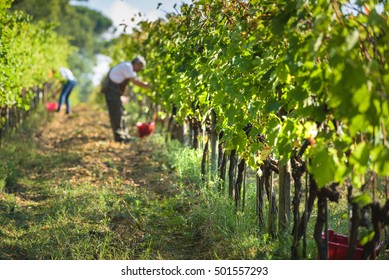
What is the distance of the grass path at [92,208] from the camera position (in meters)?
4.06

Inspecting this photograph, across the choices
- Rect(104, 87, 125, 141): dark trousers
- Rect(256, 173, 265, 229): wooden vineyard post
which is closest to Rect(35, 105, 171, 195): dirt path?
Rect(104, 87, 125, 141): dark trousers

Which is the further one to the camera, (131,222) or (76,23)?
(76,23)

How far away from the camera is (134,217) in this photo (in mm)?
4719

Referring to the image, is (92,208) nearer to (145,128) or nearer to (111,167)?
(111,167)

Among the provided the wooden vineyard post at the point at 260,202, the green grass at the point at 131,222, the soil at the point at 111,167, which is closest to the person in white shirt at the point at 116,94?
the soil at the point at 111,167

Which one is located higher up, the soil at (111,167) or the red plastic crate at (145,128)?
the red plastic crate at (145,128)

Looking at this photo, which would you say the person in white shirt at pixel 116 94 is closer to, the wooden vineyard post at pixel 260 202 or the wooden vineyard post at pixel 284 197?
the wooden vineyard post at pixel 260 202

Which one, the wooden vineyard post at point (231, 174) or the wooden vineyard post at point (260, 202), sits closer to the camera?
the wooden vineyard post at point (260, 202)

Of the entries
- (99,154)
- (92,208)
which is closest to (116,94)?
(99,154)

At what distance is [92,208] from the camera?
193 inches

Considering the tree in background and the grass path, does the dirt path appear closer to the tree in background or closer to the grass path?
the grass path

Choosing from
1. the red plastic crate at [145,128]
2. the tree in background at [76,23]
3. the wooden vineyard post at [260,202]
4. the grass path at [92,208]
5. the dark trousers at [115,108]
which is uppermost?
the tree in background at [76,23]

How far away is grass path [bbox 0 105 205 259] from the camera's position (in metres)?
4.06

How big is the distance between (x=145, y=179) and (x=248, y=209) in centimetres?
223
